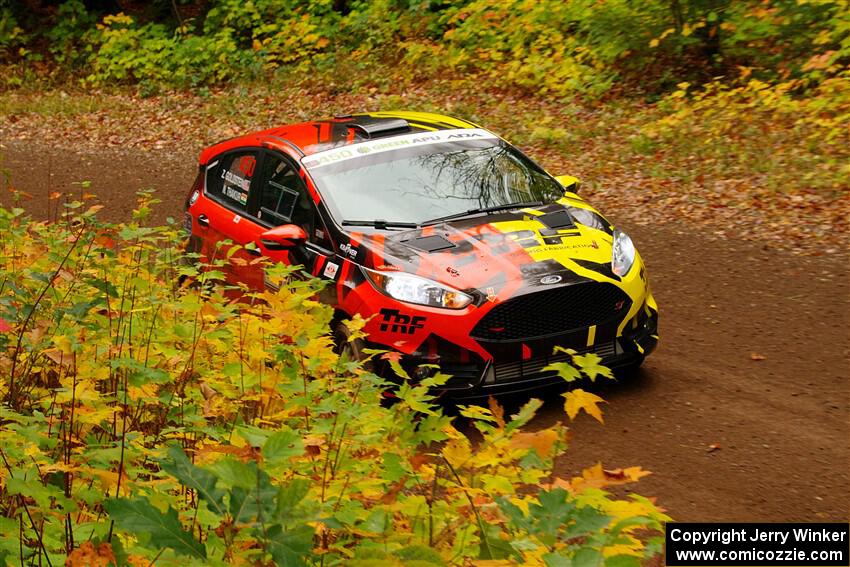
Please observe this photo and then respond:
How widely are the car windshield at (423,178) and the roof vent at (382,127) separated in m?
0.13

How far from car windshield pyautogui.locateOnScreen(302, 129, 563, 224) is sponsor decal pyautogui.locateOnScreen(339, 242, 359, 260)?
0.26 metres

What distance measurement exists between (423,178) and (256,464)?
4.98m

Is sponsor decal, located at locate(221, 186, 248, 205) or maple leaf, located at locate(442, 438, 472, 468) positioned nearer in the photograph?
maple leaf, located at locate(442, 438, 472, 468)

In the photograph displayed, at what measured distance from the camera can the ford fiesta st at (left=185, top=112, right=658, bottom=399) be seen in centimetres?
618

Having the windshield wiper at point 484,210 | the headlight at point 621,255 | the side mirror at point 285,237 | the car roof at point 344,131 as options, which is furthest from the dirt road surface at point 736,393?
the car roof at point 344,131

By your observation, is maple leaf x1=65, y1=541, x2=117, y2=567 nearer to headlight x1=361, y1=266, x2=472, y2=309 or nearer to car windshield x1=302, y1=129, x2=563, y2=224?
headlight x1=361, y1=266, x2=472, y2=309

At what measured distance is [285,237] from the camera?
23.1 ft

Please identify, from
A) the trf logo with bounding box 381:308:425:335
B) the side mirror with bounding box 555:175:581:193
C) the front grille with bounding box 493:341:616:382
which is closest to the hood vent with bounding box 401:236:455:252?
the trf logo with bounding box 381:308:425:335

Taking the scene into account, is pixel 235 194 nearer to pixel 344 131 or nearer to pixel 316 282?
pixel 344 131

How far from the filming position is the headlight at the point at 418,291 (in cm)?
614

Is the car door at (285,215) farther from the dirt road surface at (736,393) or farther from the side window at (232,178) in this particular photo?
the dirt road surface at (736,393)

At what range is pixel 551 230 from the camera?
22.0 feet

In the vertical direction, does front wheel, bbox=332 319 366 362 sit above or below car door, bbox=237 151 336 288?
below

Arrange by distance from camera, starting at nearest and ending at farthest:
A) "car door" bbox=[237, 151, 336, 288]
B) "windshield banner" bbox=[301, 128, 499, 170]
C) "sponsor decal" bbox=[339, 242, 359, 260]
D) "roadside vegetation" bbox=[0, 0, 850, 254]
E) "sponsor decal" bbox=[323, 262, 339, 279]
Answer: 1. "sponsor decal" bbox=[339, 242, 359, 260]
2. "sponsor decal" bbox=[323, 262, 339, 279]
3. "car door" bbox=[237, 151, 336, 288]
4. "windshield banner" bbox=[301, 128, 499, 170]
5. "roadside vegetation" bbox=[0, 0, 850, 254]
